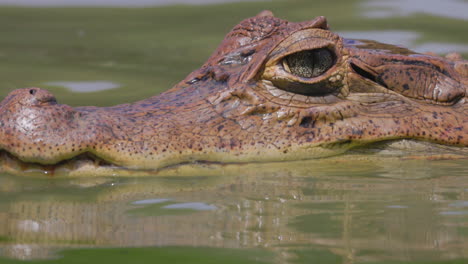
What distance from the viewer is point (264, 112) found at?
16.9 ft

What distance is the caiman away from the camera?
4.65 metres

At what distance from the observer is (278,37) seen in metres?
5.30

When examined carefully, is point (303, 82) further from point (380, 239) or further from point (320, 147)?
point (380, 239)

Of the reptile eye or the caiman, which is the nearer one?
the caiman

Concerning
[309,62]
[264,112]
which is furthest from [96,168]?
[309,62]

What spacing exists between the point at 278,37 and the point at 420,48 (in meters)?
5.10

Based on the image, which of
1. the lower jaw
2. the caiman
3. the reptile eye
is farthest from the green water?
the reptile eye

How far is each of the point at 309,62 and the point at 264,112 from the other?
48 cm

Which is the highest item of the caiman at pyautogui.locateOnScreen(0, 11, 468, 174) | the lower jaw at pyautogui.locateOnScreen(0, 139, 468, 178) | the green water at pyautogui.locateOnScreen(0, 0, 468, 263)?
the caiman at pyautogui.locateOnScreen(0, 11, 468, 174)

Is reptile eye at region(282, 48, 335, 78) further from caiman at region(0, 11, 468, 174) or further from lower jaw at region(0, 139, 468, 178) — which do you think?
lower jaw at region(0, 139, 468, 178)

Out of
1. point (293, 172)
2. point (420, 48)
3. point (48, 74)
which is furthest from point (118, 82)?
point (293, 172)

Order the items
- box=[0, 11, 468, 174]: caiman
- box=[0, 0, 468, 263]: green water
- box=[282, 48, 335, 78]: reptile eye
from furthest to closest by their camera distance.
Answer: box=[282, 48, 335, 78]: reptile eye
box=[0, 11, 468, 174]: caiman
box=[0, 0, 468, 263]: green water

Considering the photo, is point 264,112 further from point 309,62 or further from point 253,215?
point 253,215

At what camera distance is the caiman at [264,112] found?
465 centimetres
